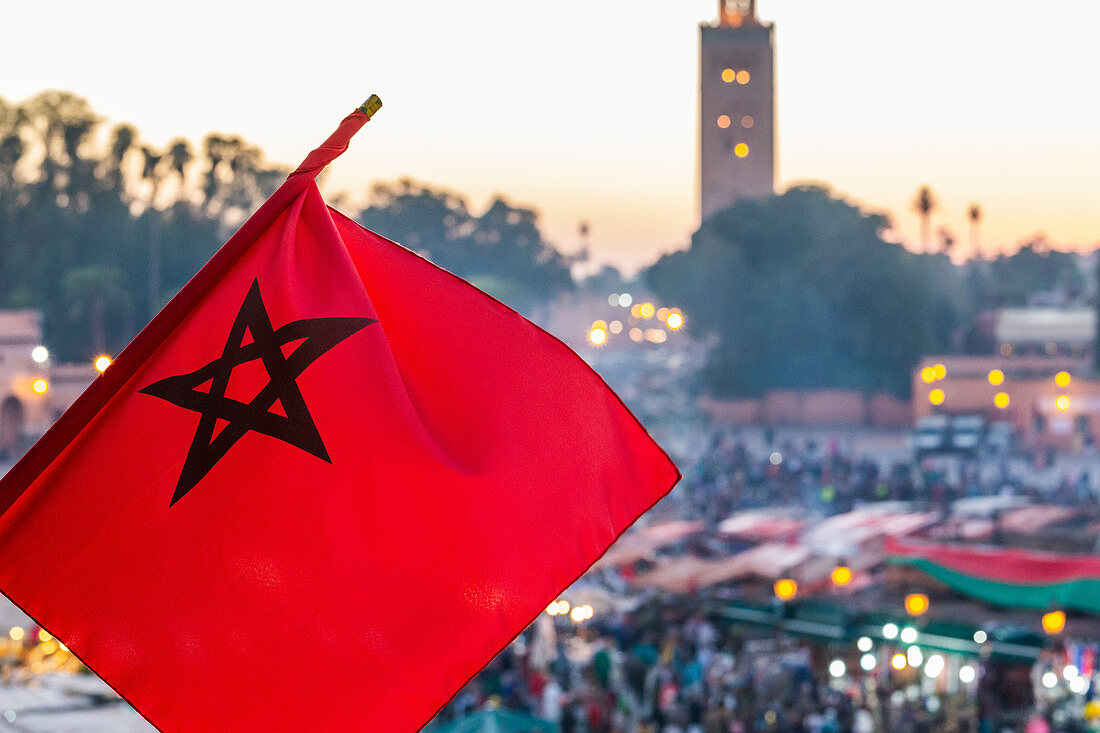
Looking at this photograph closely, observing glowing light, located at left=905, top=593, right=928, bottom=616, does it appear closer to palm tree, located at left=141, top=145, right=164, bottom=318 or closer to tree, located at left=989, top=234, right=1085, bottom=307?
palm tree, located at left=141, top=145, right=164, bottom=318

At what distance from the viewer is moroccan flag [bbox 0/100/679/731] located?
275 cm

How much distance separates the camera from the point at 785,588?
16688mm

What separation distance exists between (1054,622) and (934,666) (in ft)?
4.64

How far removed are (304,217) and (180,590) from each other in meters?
0.93

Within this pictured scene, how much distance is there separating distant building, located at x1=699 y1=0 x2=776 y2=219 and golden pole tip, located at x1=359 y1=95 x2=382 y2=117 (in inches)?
2735

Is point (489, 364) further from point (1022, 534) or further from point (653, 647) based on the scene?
point (1022, 534)

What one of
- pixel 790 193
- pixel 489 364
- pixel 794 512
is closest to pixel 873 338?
pixel 790 193

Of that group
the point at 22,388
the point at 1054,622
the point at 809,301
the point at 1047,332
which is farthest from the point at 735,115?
the point at 1054,622

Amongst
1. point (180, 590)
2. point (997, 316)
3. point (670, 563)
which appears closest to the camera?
point (180, 590)

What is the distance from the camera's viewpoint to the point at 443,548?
2.96 meters

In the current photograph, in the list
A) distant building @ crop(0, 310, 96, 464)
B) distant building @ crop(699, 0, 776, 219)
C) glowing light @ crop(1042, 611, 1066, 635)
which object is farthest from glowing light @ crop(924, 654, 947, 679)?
distant building @ crop(699, 0, 776, 219)

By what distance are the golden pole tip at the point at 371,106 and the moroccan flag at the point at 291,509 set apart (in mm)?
22

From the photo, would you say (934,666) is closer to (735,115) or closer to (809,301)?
(809,301)

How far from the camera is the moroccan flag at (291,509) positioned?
2750 mm
